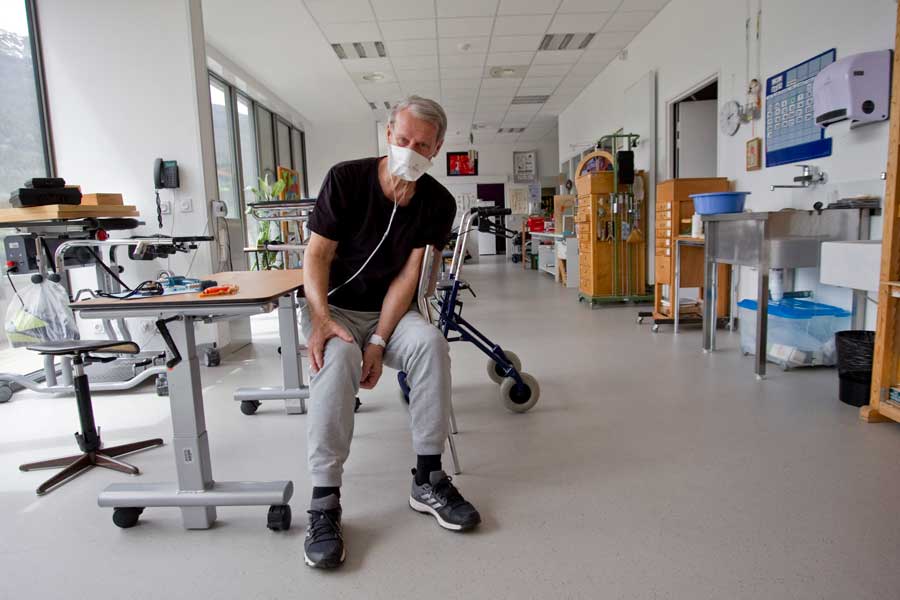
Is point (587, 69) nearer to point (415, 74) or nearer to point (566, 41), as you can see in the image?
point (566, 41)

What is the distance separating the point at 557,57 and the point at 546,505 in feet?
20.8

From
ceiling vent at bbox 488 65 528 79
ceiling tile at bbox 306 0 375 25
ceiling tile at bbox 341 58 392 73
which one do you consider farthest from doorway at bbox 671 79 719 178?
ceiling tile at bbox 341 58 392 73

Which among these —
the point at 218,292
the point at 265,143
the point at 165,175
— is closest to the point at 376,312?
the point at 218,292

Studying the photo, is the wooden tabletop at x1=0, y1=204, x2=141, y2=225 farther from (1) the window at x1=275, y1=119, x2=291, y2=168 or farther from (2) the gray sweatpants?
(1) the window at x1=275, y1=119, x2=291, y2=168

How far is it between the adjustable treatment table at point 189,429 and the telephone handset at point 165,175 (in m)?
2.58

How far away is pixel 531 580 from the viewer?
1358 millimetres

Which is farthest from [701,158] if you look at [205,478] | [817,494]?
[205,478]

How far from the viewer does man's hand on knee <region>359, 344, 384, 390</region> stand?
65.6 inches

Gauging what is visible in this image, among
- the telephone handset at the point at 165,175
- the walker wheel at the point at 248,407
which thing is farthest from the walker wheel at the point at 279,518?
the telephone handset at the point at 165,175

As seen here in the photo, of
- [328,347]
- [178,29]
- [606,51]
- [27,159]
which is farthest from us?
[606,51]

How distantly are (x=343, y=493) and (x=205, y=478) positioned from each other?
0.44 meters

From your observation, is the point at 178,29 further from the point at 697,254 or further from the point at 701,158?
the point at 701,158

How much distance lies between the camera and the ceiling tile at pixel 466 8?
5.02m

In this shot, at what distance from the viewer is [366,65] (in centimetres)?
689
